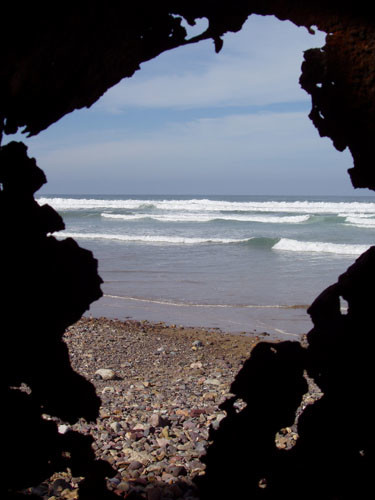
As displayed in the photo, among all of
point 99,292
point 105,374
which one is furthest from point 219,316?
point 99,292

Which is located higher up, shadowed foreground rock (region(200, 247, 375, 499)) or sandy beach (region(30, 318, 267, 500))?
shadowed foreground rock (region(200, 247, 375, 499))

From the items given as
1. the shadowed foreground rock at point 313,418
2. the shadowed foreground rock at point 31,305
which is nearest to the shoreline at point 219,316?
the shadowed foreground rock at point 313,418

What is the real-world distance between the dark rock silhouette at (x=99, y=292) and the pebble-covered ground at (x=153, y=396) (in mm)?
967

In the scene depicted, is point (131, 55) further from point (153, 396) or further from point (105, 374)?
point (105, 374)

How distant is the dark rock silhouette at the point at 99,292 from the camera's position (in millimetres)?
2166

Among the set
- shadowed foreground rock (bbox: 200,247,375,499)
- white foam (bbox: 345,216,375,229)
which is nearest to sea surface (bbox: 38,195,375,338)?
white foam (bbox: 345,216,375,229)

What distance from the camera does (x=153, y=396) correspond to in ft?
19.0

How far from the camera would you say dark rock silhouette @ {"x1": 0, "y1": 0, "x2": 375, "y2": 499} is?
2.17 meters

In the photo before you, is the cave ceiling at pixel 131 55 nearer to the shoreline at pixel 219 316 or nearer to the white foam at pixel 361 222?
the shoreline at pixel 219 316

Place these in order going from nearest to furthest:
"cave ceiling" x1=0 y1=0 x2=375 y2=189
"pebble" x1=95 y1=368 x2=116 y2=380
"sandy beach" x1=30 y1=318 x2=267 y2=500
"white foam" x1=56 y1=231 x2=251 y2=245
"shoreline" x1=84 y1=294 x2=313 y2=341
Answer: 1. "cave ceiling" x1=0 y1=0 x2=375 y2=189
2. "sandy beach" x1=30 y1=318 x2=267 y2=500
3. "pebble" x1=95 y1=368 x2=116 y2=380
4. "shoreline" x1=84 y1=294 x2=313 y2=341
5. "white foam" x1=56 y1=231 x2=251 y2=245

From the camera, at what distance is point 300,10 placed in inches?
92.0

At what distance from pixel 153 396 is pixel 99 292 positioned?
12.3 ft

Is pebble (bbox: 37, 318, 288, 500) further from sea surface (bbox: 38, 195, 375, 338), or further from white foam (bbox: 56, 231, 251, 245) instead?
white foam (bbox: 56, 231, 251, 245)

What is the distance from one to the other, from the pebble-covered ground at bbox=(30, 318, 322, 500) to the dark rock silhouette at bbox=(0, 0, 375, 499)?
967 mm
